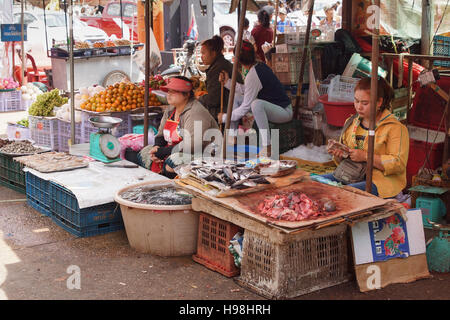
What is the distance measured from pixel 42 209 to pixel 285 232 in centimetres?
338

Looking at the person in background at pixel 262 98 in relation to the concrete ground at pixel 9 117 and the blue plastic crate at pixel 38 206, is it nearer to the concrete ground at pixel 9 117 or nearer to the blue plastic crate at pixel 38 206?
the blue plastic crate at pixel 38 206

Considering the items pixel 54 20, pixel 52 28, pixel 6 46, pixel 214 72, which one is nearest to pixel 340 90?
pixel 214 72

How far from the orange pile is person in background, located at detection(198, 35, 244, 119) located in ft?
3.01

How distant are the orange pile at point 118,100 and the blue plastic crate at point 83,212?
240 cm

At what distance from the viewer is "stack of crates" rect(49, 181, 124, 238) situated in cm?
535

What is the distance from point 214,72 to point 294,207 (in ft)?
13.1

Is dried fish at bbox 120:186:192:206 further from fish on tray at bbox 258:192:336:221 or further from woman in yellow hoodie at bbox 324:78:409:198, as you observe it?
woman in yellow hoodie at bbox 324:78:409:198

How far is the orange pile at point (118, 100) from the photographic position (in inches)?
309

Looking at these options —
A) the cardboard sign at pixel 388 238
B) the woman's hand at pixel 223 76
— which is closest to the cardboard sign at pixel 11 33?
the woman's hand at pixel 223 76

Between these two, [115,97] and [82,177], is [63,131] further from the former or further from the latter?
[82,177]

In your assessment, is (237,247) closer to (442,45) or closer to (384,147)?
(384,147)

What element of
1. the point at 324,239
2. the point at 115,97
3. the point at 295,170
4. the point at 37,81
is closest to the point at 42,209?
the point at 115,97

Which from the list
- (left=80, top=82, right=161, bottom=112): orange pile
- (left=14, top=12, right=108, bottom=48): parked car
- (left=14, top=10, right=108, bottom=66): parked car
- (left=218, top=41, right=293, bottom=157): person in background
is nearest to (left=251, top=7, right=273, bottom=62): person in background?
(left=80, top=82, right=161, bottom=112): orange pile

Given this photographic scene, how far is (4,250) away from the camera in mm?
5148
